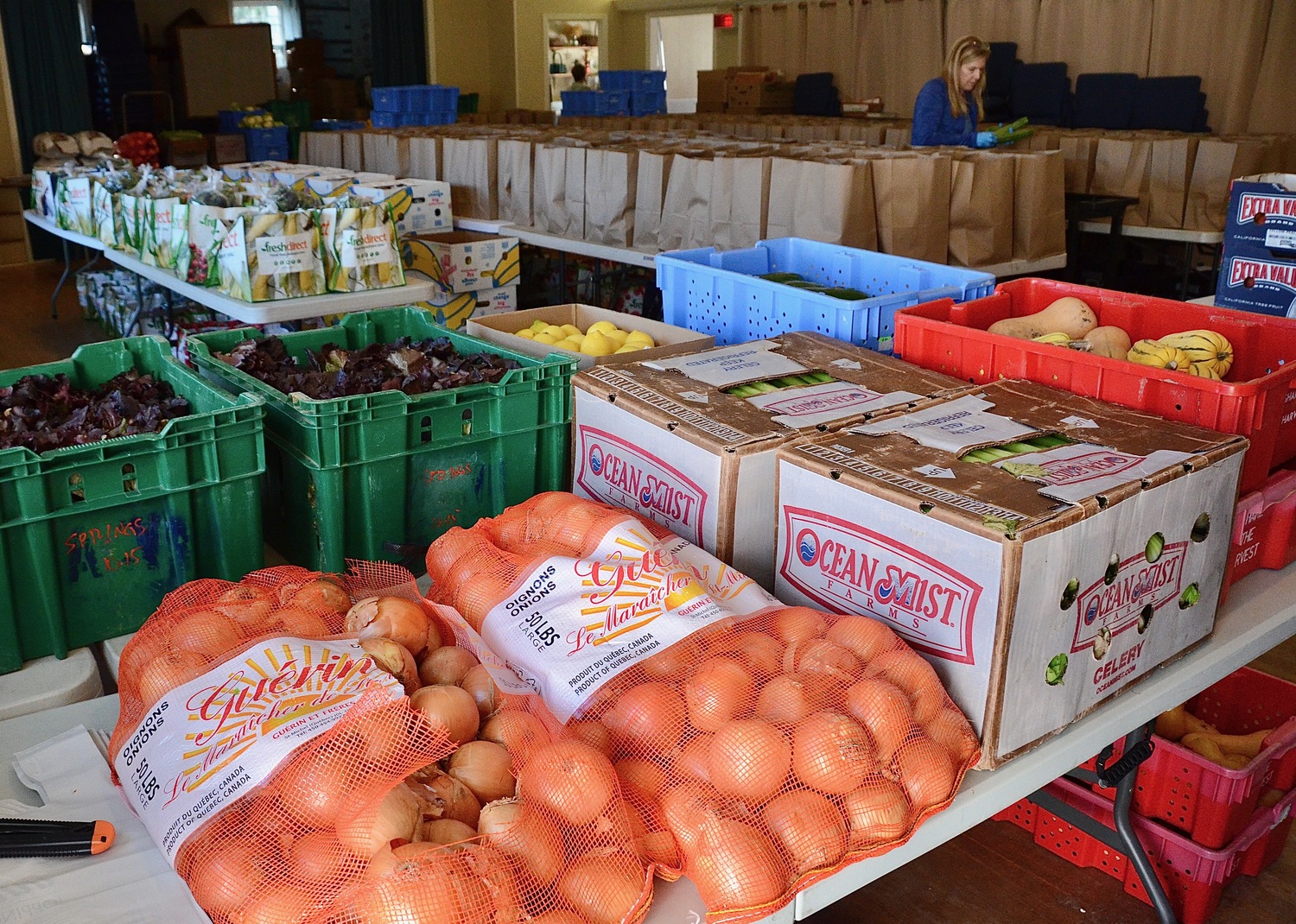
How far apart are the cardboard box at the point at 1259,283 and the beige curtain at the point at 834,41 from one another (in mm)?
8985

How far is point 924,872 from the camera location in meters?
2.39

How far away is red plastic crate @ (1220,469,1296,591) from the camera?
1757 mm

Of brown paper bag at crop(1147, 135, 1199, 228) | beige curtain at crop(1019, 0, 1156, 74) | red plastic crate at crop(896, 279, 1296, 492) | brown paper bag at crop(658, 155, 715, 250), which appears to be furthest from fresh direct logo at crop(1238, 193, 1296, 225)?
beige curtain at crop(1019, 0, 1156, 74)

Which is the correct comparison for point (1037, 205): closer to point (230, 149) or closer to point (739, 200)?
point (739, 200)

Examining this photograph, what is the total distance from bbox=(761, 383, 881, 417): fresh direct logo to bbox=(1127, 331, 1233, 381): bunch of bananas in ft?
1.85

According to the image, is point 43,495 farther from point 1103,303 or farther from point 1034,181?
point 1034,181

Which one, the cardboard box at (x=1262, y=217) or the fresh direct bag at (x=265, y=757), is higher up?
the cardboard box at (x=1262, y=217)

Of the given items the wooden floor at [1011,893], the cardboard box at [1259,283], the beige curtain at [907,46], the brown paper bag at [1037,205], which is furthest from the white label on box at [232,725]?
the beige curtain at [907,46]

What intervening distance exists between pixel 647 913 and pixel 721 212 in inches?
147

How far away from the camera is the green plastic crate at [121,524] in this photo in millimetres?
1562

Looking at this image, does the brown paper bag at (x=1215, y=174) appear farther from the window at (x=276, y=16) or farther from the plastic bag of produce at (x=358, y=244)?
the window at (x=276, y=16)

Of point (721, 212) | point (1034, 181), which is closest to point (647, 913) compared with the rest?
point (721, 212)

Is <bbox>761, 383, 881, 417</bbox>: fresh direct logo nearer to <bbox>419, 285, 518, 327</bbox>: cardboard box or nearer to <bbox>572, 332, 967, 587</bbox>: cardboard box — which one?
<bbox>572, 332, 967, 587</bbox>: cardboard box

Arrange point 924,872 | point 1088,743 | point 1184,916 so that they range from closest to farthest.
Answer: point 1088,743
point 1184,916
point 924,872
